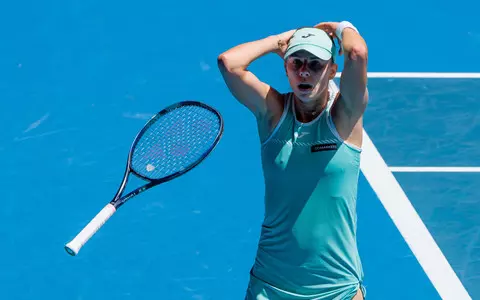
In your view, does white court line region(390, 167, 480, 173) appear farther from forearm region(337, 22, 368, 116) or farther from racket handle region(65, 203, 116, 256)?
racket handle region(65, 203, 116, 256)

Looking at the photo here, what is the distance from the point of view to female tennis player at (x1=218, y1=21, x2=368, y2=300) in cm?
477

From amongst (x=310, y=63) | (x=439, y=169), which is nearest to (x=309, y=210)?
(x=310, y=63)

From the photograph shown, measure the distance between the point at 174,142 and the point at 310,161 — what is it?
5.60 ft

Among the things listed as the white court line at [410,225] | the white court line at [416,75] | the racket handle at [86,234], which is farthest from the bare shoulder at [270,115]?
the white court line at [416,75]

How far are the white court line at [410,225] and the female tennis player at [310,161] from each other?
2.38 m

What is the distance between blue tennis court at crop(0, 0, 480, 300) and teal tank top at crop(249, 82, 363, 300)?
88.2 inches

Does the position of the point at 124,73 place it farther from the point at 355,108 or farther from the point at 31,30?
the point at 355,108

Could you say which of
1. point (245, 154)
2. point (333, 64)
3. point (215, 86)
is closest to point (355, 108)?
point (333, 64)

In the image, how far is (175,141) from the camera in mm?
6336

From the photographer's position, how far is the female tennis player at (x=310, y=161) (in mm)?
4770

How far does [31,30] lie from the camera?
34.1ft

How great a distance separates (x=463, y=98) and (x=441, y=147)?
37.7 inches

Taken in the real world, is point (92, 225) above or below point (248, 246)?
above

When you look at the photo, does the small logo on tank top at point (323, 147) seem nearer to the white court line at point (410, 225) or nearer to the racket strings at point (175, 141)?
the racket strings at point (175, 141)
